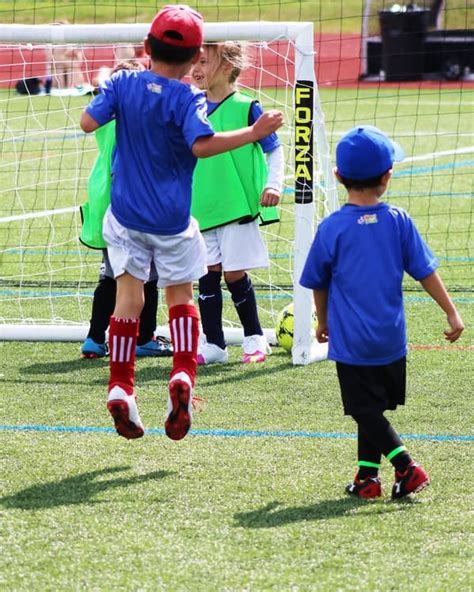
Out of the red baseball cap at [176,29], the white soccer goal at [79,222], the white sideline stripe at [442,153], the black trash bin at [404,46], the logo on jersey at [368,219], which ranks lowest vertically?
the black trash bin at [404,46]

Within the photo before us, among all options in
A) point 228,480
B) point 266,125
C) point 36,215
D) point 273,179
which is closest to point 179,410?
point 228,480

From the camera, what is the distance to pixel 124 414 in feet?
16.6

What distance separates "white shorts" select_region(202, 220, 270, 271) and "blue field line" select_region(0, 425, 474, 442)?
1679 mm

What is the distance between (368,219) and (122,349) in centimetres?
125

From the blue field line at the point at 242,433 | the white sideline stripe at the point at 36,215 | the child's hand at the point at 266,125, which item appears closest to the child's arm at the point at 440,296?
the child's hand at the point at 266,125

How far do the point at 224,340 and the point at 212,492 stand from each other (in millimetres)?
2736

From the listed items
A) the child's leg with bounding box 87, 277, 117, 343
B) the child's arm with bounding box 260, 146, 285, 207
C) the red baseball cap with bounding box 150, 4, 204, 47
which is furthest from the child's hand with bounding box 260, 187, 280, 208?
the red baseball cap with bounding box 150, 4, 204, 47

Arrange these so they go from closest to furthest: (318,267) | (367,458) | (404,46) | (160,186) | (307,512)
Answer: (307,512) < (318,267) < (367,458) < (160,186) < (404,46)

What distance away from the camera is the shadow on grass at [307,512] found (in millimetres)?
4496

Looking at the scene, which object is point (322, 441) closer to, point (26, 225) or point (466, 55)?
point (26, 225)

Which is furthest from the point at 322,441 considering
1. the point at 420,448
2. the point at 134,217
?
the point at 134,217

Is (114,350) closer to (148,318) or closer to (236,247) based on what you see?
(236,247)

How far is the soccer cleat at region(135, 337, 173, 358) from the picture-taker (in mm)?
7578

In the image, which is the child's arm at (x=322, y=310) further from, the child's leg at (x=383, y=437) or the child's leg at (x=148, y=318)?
the child's leg at (x=148, y=318)
